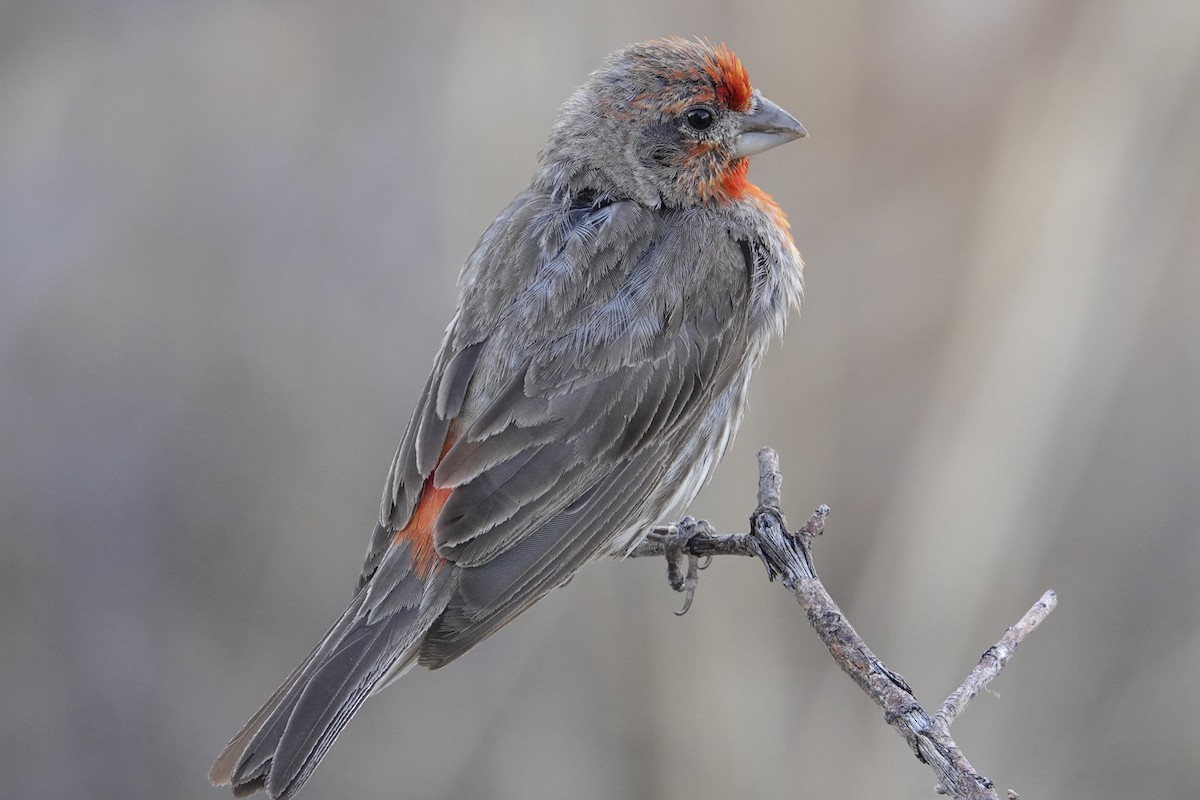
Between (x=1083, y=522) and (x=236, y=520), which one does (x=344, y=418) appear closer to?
(x=236, y=520)

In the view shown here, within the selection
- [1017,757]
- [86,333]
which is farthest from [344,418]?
[1017,757]

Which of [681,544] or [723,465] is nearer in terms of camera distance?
[681,544]

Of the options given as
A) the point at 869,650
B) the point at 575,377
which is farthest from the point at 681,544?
the point at 869,650

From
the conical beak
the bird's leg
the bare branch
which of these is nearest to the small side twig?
the bare branch

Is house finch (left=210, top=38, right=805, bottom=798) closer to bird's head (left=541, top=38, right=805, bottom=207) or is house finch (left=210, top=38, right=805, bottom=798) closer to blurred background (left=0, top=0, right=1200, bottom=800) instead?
bird's head (left=541, top=38, right=805, bottom=207)

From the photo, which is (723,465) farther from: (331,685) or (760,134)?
(331,685)

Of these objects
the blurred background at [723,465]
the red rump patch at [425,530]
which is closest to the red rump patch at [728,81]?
the red rump patch at [425,530]

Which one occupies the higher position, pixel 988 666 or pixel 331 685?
pixel 988 666
